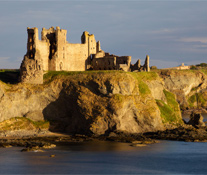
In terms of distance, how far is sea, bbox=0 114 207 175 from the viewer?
227 feet

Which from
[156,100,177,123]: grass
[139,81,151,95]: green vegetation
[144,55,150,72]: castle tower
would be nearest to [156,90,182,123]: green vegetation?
[156,100,177,123]: grass

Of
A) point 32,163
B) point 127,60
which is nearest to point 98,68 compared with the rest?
point 127,60

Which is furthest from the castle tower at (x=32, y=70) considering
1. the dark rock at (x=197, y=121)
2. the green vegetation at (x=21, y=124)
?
the dark rock at (x=197, y=121)

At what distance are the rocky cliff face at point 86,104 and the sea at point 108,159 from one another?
9.26m

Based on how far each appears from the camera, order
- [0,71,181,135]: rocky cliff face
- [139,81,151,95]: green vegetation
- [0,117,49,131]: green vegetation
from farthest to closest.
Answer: [139,81,151,95]: green vegetation
[0,71,181,135]: rocky cliff face
[0,117,49,131]: green vegetation

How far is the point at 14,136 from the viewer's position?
3693 inches

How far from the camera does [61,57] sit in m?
116

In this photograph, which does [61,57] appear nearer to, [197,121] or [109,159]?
[197,121]

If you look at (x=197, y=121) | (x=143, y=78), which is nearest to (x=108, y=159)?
(x=143, y=78)

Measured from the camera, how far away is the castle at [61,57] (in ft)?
343

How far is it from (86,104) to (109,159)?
2452 cm

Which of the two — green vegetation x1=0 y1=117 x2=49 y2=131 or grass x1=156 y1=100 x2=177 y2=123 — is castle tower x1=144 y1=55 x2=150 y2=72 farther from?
green vegetation x1=0 y1=117 x2=49 y2=131

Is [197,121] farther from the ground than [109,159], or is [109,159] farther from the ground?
[197,121]

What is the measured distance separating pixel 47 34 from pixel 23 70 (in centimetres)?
1468
